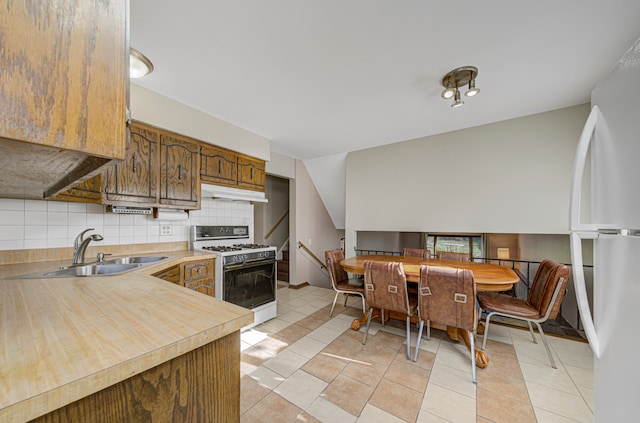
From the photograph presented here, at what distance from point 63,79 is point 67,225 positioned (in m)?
2.44

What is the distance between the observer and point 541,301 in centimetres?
205

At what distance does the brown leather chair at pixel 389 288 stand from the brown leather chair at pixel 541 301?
74 cm

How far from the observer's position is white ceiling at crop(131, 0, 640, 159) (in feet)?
4.52

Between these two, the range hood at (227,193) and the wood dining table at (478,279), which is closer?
the wood dining table at (478,279)

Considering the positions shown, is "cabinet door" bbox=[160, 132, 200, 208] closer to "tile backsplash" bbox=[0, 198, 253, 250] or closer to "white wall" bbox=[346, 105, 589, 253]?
"tile backsplash" bbox=[0, 198, 253, 250]

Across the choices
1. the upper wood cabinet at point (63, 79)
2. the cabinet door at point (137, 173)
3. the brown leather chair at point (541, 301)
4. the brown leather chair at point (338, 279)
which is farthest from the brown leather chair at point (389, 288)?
the cabinet door at point (137, 173)

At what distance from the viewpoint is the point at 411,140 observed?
361 centimetres

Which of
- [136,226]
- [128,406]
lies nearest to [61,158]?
[128,406]

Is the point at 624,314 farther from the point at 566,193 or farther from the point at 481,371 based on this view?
the point at 566,193

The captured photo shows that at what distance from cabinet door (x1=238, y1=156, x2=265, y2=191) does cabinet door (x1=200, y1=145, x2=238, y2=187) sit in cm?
8

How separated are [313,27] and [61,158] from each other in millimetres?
1542

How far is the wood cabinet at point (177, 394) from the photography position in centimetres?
52

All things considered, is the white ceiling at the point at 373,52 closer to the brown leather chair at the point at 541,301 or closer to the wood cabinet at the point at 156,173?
the wood cabinet at the point at 156,173

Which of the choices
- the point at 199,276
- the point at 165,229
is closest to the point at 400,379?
the point at 199,276
